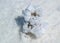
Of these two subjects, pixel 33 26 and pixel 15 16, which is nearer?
pixel 33 26

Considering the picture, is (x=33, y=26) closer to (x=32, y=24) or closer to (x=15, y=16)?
(x=32, y=24)

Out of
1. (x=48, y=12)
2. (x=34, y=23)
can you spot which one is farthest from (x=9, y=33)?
(x=48, y=12)

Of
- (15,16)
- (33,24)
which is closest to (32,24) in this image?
(33,24)

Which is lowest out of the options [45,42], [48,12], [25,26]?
[45,42]

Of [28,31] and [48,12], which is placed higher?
[48,12]

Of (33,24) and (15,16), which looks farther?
(15,16)

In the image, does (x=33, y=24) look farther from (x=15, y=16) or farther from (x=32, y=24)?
(x=15, y=16)

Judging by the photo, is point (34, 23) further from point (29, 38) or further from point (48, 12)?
point (48, 12)

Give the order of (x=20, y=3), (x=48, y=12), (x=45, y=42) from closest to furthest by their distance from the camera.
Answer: (x=45, y=42)
(x=48, y=12)
(x=20, y=3)
